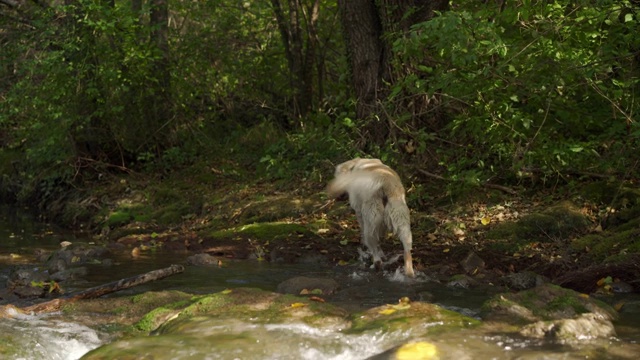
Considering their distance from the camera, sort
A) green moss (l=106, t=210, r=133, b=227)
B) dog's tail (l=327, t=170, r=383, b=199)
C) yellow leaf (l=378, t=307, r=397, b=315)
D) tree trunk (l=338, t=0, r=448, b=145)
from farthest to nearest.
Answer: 1. green moss (l=106, t=210, r=133, b=227)
2. tree trunk (l=338, t=0, r=448, b=145)
3. dog's tail (l=327, t=170, r=383, b=199)
4. yellow leaf (l=378, t=307, r=397, b=315)

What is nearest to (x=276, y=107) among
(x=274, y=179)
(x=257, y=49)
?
(x=257, y=49)

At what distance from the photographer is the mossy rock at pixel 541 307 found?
6047mm

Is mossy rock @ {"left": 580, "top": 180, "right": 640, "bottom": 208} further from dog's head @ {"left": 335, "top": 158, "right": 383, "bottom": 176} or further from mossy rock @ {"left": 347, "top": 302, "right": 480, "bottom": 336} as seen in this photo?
mossy rock @ {"left": 347, "top": 302, "right": 480, "bottom": 336}

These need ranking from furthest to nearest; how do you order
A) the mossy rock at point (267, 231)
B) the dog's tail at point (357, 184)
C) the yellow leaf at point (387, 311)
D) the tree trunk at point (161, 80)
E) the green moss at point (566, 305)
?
the tree trunk at point (161, 80), the mossy rock at point (267, 231), the dog's tail at point (357, 184), the green moss at point (566, 305), the yellow leaf at point (387, 311)

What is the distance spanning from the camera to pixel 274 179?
52.9 ft

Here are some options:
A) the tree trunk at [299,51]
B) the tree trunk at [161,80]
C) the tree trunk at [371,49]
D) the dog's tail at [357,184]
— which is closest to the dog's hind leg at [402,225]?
the dog's tail at [357,184]

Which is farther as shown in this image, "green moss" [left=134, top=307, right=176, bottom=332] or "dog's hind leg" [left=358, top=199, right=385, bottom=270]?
"dog's hind leg" [left=358, top=199, right=385, bottom=270]

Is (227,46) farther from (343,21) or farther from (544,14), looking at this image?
(544,14)

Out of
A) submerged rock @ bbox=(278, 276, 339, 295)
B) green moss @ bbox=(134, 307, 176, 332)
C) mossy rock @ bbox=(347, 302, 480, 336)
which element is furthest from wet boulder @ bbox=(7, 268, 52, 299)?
mossy rock @ bbox=(347, 302, 480, 336)

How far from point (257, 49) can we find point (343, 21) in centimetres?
734

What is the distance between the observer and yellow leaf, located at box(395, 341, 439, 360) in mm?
4996

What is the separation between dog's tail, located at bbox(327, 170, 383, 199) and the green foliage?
1705 mm

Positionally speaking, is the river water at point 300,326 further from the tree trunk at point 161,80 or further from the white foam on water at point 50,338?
the tree trunk at point 161,80

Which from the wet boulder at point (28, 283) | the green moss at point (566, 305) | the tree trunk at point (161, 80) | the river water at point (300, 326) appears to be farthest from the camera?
the tree trunk at point (161, 80)
